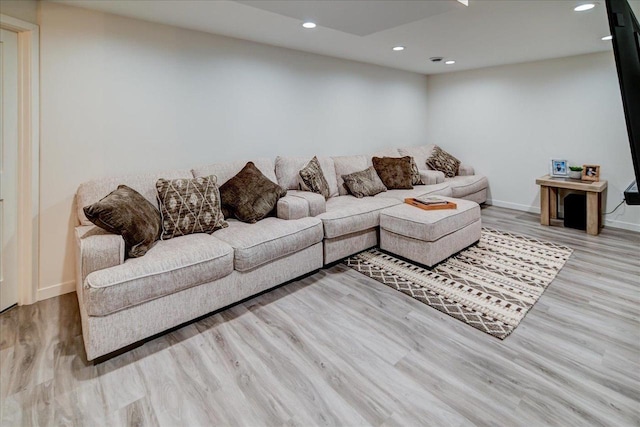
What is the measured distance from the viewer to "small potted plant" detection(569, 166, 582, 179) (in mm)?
4328

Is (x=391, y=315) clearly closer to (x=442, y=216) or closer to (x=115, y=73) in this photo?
(x=442, y=216)

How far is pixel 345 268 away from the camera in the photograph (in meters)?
3.20

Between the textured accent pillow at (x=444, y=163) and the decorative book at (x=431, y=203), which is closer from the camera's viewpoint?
the decorative book at (x=431, y=203)

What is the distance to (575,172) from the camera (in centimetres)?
435

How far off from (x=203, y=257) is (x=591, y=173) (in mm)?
4779

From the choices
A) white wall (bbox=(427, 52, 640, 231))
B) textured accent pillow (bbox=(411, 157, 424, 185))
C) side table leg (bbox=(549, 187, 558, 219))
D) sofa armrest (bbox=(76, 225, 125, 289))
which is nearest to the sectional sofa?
sofa armrest (bbox=(76, 225, 125, 289))

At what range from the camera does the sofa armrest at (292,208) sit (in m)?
Answer: 2.96

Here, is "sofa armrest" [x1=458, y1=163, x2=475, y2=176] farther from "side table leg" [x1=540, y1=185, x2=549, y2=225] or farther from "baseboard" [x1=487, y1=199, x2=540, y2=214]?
"side table leg" [x1=540, y1=185, x2=549, y2=225]

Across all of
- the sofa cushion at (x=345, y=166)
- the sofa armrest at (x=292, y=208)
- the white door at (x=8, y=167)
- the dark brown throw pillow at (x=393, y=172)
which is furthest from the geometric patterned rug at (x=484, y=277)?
the white door at (x=8, y=167)

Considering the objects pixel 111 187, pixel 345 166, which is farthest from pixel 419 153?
pixel 111 187

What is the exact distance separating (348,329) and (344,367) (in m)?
0.37

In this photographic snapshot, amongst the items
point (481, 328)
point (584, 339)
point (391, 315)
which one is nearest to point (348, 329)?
point (391, 315)

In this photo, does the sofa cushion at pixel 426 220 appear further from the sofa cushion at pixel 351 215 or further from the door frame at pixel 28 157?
the door frame at pixel 28 157

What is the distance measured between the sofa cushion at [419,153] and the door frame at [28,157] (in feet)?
14.5
